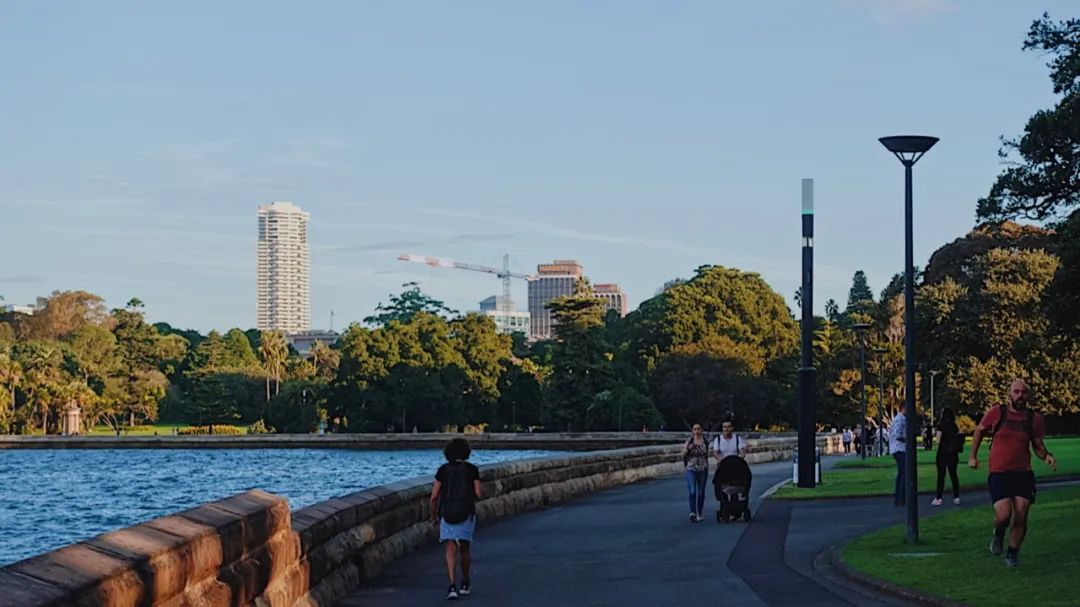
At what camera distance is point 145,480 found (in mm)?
88125

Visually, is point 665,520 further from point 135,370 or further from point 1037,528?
point 135,370

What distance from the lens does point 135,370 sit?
526 ft

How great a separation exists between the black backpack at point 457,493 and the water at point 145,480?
42.6 feet

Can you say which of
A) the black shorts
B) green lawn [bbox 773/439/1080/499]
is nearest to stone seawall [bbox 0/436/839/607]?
the black shorts

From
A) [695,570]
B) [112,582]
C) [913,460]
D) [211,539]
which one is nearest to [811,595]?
[695,570]

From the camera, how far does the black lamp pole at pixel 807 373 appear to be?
32.2 m

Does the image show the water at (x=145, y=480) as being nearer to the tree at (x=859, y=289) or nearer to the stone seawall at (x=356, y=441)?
the stone seawall at (x=356, y=441)

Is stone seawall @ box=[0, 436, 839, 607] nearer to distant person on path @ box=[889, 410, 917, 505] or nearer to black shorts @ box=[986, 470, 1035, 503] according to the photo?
black shorts @ box=[986, 470, 1035, 503]

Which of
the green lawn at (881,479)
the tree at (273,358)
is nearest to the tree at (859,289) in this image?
the tree at (273,358)

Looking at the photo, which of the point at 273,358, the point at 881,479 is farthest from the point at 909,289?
the point at 273,358

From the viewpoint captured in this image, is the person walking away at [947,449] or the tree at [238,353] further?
the tree at [238,353]

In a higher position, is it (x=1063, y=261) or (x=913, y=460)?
(x=1063, y=261)

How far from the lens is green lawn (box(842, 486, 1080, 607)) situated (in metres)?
14.1

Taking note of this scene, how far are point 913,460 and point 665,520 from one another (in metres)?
6.80
